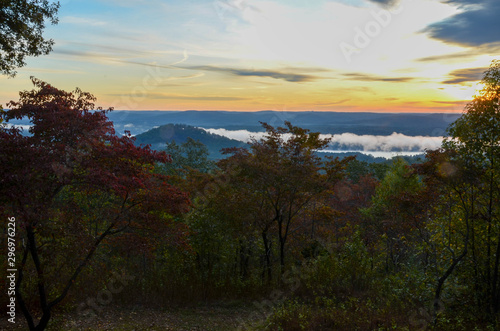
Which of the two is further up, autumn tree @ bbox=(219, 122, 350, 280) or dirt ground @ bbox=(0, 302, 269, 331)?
autumn tree @ bbox=(219, 122, 350, 280)

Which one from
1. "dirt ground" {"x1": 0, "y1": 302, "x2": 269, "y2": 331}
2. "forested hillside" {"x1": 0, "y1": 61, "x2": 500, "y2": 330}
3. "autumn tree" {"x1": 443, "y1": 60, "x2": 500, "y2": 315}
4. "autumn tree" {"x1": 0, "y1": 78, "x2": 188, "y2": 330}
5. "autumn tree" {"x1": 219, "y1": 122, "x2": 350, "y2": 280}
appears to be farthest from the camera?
"autumn tree" {"x1": 219, "y1": 122, "x2": 350, "y2": 280}

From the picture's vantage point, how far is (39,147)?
22.4 ft

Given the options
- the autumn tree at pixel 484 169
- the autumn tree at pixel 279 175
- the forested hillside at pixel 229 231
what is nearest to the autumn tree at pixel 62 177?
the forested hillside at pixel 229 231

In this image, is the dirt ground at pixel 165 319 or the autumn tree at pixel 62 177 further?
the dirt ground at pixel 165 319

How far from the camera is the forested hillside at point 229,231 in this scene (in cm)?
735

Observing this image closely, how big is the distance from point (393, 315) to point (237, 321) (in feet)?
15.7

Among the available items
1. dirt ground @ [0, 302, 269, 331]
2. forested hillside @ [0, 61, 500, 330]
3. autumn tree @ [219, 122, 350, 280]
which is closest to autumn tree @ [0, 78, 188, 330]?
forested hillside @ [0, 61, 500, 330]

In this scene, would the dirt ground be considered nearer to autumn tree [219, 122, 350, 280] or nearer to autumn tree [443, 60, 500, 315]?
autumn tree [219, 122, 350, 280]

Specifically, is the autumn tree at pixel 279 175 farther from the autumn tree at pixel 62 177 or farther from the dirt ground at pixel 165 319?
the autumn tree at pixel 62 177

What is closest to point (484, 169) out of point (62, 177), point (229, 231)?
point (229, 231)

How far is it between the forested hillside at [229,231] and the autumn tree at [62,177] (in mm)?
33

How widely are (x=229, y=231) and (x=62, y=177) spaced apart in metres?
7.35

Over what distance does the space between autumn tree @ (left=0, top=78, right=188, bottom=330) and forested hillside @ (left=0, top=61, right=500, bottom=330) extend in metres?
0.03

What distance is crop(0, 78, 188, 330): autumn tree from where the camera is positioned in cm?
647
